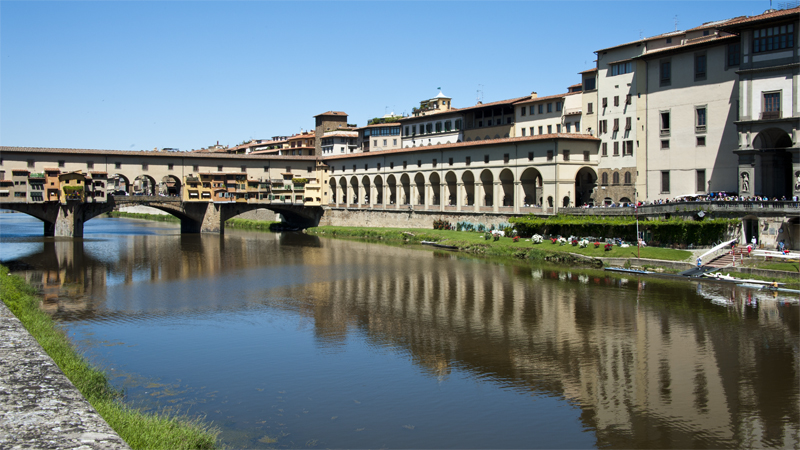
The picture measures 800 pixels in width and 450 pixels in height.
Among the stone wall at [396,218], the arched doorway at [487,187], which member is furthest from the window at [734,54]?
the arched doorway at [487,187]

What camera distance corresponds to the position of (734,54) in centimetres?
5128

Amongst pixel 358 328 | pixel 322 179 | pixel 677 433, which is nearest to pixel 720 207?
pixel 358 328

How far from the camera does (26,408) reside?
1079 cm

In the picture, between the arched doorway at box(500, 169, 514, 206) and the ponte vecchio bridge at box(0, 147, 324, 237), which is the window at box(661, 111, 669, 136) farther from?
the ponte vecchio bridge at box(0, 147, 324, 237)

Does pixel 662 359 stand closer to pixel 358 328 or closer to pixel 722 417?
pixel 722 417

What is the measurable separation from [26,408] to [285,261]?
139ft

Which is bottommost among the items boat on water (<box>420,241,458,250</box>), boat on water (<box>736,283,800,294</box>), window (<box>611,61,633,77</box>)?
boat on water (<box>736,283,800,294</box>)

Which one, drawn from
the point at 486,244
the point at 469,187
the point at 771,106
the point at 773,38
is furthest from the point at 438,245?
the point at 773,38

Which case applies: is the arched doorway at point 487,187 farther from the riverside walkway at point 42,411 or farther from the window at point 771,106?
the riverside walkway at point 42,411

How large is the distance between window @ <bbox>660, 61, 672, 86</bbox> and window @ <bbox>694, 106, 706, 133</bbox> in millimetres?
3879

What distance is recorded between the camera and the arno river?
54.3ft

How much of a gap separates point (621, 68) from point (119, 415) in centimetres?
5692

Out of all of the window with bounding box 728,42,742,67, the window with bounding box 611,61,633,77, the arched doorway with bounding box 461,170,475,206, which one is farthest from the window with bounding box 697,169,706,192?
the arched doorway with bounding box 461,170,475,206

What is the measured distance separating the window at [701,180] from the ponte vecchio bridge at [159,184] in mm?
53841
